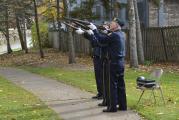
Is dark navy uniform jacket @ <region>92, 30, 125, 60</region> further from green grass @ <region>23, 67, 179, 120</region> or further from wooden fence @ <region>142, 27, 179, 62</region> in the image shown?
wooden fence @ <region>142, 27, 179, 62</region>

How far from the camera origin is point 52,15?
150 ft

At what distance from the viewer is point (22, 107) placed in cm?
1238

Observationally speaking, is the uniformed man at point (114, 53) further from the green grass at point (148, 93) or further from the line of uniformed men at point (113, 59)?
the green grass at point (148, 93)

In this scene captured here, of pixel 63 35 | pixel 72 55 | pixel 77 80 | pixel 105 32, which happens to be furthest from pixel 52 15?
pixel 105 32

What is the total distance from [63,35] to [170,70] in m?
21.8

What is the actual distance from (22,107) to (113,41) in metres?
2.82

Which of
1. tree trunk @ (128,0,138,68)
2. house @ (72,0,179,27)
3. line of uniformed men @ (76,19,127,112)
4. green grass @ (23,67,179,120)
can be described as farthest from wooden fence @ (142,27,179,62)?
line of uniformed men @ (76,19,127,112)

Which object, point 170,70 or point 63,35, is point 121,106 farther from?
point 63,35

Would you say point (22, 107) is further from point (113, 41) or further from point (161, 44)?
point (161, 44)

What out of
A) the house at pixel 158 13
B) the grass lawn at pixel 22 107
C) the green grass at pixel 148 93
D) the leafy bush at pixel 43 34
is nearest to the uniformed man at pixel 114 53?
the green grass at pixel 148 93

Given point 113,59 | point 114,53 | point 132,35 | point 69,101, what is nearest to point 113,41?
point 114,53

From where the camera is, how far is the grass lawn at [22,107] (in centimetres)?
1102

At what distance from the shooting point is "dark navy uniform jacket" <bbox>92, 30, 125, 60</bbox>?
11125 millimetres

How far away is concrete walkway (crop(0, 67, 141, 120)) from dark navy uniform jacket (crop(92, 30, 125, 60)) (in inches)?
48.9
